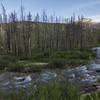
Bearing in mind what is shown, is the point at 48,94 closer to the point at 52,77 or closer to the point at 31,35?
the point at 52,77

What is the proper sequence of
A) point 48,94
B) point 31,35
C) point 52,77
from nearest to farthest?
point 48,94, point 52,77, point 31,35

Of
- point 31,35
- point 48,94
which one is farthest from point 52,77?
point 31,35

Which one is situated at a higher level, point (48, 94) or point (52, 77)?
point (52, 77)

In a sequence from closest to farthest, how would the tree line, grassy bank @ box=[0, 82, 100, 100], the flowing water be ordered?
grassy bank @ box=[0, 82, 100, 100] → the flowing water → the tree line

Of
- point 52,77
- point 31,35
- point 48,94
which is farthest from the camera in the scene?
point 31,35

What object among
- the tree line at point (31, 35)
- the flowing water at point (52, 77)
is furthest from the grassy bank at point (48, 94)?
the tree line at point (31, 35)

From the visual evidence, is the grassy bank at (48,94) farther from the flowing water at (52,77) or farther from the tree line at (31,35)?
the tree line at (31,35)

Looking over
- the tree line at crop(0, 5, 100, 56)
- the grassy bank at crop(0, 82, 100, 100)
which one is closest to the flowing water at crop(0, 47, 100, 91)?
the grassy bank at crop(0, 82, 100, 100)

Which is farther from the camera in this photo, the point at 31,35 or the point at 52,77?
the point at 31,35

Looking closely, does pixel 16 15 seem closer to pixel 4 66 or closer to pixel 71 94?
pixel 4 66

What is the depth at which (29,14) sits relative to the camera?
16234 millimetres

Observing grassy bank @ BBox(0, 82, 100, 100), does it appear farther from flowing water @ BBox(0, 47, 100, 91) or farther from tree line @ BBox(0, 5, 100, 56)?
tree line @ BBox(0, 5, 100, 56)

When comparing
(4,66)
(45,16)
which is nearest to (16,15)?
(45,16)

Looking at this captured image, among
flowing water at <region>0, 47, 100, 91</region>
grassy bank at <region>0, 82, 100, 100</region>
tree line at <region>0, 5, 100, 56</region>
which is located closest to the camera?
grassy bank at <region>0, 82, 100, 100</region>
